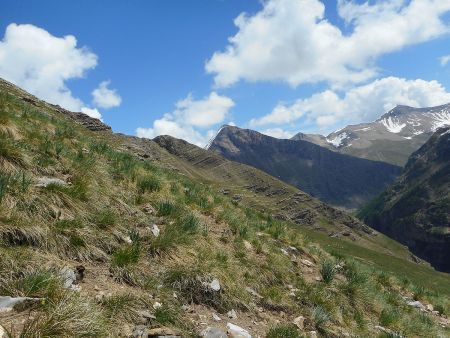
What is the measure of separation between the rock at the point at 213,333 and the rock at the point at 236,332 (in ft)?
0.83

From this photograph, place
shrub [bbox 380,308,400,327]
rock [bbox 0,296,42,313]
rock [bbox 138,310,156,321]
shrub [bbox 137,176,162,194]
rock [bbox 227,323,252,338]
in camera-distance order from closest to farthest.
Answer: rock [bbox 0,296,42,313] → rock [bbox 138,310,156,321] → rock [bbox 227,323,252,338] → shrub [bbox 380,308,400,327] → shrub [bbox 137,176,162,194]

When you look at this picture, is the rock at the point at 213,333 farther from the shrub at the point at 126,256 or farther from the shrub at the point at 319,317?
the shrub at the point at 319,317

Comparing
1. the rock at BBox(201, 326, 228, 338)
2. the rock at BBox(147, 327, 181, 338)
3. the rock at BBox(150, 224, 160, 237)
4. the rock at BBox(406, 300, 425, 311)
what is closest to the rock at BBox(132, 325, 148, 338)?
the rock at BBox(147, 327, 181, 338)

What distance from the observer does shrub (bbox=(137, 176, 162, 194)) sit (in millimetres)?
12898

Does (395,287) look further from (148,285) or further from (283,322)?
(148,285)

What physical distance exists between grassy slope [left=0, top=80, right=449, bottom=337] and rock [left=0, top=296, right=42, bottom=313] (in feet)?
0.35

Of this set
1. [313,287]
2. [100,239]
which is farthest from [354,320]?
[100,239]

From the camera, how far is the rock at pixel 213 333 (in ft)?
22.8

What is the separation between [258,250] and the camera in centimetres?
1216

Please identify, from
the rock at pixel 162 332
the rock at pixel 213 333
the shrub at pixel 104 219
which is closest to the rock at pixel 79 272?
the rock at pixel 162 332

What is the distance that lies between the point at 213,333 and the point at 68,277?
101 inches

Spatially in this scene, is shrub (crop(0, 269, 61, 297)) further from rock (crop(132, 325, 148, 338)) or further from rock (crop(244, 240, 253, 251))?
rock (crop(244, 240, 253, 251))

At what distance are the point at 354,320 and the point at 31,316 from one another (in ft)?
26.1

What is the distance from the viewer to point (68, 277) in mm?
6578
